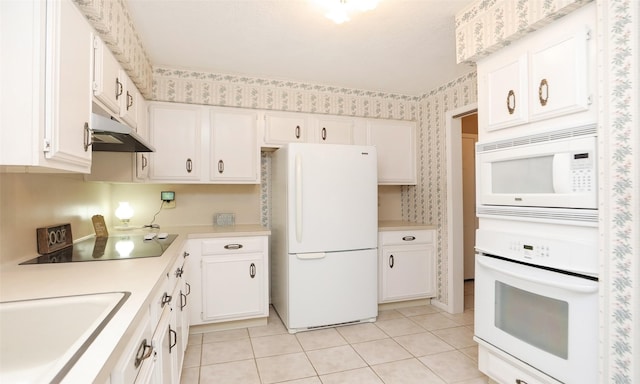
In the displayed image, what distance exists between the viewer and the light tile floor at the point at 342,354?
6.54ft

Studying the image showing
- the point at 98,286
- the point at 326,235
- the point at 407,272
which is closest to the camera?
the point at 98,286

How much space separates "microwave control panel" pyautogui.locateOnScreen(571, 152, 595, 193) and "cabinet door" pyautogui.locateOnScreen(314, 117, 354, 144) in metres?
2.06

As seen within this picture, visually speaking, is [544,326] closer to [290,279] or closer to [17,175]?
[290,279]

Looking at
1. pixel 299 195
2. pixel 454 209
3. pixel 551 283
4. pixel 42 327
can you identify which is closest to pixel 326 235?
pixel 299 195

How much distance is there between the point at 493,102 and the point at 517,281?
955 mm

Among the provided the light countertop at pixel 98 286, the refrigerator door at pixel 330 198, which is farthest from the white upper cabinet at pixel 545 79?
the light countertop at pixel 98 286

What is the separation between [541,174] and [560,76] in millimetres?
441

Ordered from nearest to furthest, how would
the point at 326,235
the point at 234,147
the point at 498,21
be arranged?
the point at 498,21
the point at 326,235
the point at 234,147

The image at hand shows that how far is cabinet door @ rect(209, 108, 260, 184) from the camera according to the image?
2.84 meters

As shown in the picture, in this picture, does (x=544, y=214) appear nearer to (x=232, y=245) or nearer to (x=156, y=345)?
(x=156, y=345)

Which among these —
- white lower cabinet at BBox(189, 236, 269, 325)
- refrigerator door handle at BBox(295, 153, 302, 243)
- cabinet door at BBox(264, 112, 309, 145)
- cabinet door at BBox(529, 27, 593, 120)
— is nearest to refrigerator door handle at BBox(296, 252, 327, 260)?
refrigerator door handle at BBox(295, 153, 302, 243)

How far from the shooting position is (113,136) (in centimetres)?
157

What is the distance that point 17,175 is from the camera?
4.69 feet

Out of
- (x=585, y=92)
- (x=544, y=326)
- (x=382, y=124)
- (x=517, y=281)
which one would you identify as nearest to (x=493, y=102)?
(x=585, y=92)
